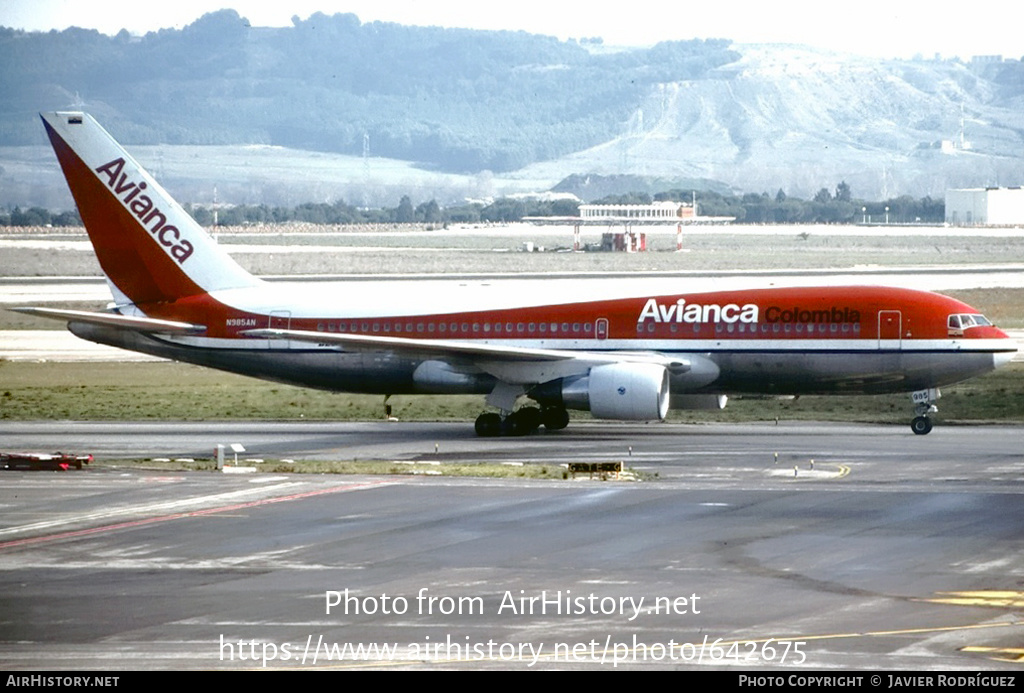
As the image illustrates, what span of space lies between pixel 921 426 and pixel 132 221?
2295 cm

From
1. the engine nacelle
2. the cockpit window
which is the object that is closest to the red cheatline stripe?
the engine nacelle

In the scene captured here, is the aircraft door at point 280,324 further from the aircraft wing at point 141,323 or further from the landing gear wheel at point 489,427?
the landing gear wheel at point 489,427

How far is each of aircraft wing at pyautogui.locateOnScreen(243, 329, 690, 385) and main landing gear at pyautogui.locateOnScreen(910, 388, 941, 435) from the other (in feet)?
20.1

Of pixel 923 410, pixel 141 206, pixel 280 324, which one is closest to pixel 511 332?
pixel 280 324

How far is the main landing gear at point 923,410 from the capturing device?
4100 cm

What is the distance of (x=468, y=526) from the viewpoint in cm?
2623

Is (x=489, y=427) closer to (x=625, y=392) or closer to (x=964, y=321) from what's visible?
(x=625, y=392)

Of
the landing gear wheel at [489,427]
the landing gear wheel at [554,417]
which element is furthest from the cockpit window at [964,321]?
the landing gear wheel at [489,427]

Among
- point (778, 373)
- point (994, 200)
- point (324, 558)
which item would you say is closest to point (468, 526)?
point (324, 558)

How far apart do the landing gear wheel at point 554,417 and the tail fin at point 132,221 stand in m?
9.95

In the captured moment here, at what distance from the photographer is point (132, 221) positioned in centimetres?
4547

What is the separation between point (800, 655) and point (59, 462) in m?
22.4

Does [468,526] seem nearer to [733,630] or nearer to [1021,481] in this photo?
[733,630]

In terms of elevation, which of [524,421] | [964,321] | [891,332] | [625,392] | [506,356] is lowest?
[524,421]
